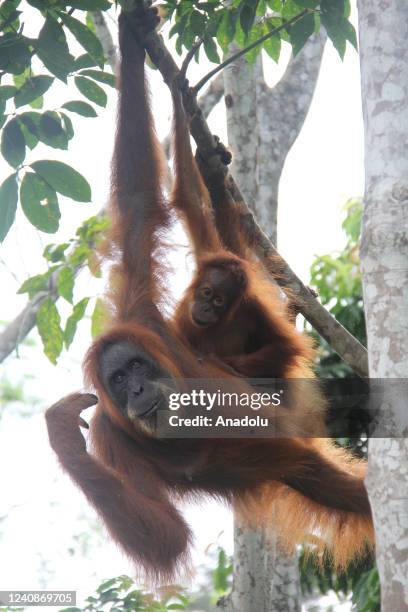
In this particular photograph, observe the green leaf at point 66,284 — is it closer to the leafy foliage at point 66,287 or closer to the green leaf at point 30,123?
the leafy foliage at point 66,287

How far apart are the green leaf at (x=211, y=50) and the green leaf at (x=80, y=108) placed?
1.96ft

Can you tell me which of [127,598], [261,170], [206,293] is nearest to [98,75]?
[206,293]

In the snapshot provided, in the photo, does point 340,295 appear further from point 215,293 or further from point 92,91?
point 92,91

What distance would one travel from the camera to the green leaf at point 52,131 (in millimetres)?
3332

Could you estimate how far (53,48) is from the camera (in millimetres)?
3080

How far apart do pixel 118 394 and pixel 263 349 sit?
853 millimetres

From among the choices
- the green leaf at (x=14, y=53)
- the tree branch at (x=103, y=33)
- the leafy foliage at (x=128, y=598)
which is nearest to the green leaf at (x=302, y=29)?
the green leaf at (x=14, y=53)

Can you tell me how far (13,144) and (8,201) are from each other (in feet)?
0.76

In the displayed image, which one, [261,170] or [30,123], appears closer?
[30,123]

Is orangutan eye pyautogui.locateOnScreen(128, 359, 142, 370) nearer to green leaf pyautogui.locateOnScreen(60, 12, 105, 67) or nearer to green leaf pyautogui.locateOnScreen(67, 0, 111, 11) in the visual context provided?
green leaf pyautogui.locateOnScreen(60, 12, 105, 67)

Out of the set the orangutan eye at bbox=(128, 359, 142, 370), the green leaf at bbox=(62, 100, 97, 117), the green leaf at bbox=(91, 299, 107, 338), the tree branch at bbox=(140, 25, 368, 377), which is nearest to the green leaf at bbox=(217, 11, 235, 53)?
the tree branch at bbox=(140, 25, 368, 377)

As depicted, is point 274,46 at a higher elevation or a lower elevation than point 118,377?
higher

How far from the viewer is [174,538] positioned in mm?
3852

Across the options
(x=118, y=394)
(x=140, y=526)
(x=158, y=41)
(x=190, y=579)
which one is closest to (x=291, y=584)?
(x=190, y=579)
